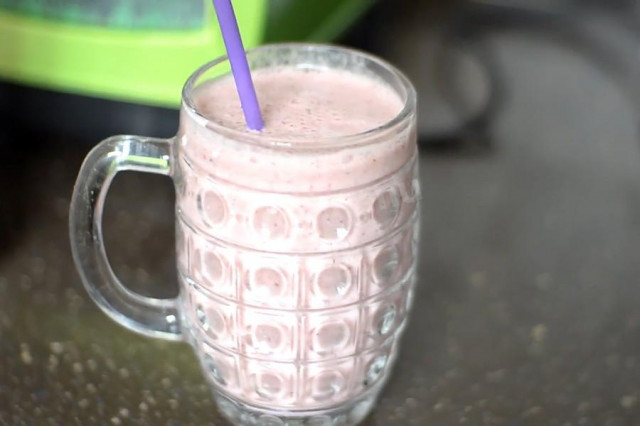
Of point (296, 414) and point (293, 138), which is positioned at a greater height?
point (293, 138)

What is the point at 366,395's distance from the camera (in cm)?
42

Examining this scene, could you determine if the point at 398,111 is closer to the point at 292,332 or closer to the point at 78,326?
the point at 292,332

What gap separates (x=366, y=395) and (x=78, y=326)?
0.18 meters

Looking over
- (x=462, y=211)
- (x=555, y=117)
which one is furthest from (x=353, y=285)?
(x=555, y=117)

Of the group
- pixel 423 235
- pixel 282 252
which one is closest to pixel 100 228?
pixel 282 252

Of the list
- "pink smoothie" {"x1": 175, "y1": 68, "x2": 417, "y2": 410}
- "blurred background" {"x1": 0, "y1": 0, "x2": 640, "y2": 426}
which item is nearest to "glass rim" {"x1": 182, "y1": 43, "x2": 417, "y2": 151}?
"pink smoothie" {"x1": 175, "y1": 68, "x2": 417, "y2": 410}

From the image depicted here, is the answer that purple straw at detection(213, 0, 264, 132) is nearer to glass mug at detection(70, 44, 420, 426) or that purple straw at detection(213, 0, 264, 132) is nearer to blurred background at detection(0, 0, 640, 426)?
glass mug at detection(70, 44, 420, 426)

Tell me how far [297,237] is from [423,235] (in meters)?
0.23

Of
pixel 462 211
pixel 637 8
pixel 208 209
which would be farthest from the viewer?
pixel 637 8

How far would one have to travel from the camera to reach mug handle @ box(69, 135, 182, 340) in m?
0.39

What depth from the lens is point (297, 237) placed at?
→ 351mm

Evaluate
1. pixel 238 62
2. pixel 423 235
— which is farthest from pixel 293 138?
pixel 423 235

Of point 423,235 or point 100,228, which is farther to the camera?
point 423,235

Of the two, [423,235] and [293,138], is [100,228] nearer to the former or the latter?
[293,138]
